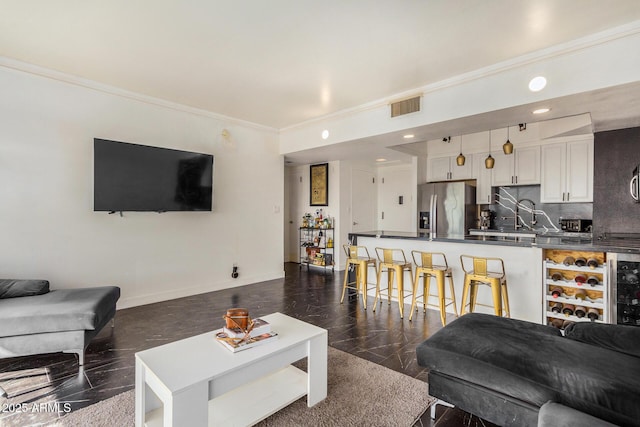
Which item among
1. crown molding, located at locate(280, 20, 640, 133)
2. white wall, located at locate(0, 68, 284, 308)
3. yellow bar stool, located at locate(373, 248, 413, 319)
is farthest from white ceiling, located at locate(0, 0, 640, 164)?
yellow bar stool, located at locate(373, 248, 413, 319)

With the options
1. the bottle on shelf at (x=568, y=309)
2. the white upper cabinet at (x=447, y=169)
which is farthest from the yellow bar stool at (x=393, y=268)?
the white upper cabinet at (x=447, y=169)

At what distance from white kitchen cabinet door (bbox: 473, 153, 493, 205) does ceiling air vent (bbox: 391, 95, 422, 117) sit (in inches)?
115

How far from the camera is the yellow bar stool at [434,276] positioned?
11.2ft

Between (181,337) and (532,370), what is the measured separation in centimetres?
286

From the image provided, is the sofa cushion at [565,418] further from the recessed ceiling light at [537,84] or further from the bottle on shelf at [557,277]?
the recessed ceiling light at [537,84]

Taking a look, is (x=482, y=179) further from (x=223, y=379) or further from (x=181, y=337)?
(x=223, y=379)

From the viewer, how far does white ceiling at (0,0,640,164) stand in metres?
2.27

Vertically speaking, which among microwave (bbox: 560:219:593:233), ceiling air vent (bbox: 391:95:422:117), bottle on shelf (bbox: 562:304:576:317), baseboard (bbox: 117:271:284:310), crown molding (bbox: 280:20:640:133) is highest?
crown molding (bbox: 280:20:640:133)

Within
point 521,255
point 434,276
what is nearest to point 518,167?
point 521,255

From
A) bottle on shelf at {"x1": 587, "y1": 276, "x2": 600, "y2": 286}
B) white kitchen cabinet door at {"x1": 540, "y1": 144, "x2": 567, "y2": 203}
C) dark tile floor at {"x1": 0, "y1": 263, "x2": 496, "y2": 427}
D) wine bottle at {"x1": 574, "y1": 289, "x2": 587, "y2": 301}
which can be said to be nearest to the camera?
dark tile floor at {"x1": 0, "y1": 263, "x2": 496, "y2": 427}

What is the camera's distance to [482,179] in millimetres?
5926

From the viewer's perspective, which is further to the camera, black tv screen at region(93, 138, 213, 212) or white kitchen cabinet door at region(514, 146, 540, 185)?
white kitchen cabinet door at region(514, 146, 540, 185)

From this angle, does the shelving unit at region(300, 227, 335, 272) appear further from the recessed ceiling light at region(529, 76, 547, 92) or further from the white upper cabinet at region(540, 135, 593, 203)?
the recessed ceiling light at region(529, 76, 547, 92)

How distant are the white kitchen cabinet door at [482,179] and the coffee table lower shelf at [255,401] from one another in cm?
516
